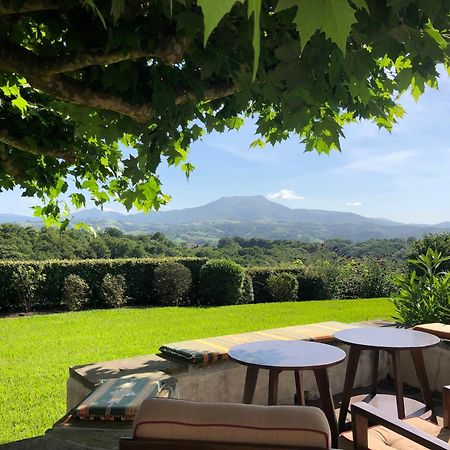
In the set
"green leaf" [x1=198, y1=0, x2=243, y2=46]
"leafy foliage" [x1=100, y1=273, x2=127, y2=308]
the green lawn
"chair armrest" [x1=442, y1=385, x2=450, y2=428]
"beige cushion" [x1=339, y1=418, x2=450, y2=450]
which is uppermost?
"green leaf" [x1=198, y1=0, x2=243, y2=46]

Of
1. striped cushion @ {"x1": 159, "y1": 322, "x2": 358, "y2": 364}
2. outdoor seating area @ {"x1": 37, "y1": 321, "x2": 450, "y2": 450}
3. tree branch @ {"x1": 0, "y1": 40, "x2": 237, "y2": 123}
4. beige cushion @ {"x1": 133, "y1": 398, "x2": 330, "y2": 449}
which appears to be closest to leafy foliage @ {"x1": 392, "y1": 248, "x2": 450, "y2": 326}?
outdoor seating area @ {"x1": 37, "y1": 321, "x2": 450, "y2": 450}

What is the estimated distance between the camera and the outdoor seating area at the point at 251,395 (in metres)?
1.84

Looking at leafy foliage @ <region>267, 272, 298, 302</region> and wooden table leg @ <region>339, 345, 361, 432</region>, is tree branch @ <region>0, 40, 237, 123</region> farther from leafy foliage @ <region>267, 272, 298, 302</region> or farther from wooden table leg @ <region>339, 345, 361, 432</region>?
leafy foliage @ <region>267, 272, 298, 302</region>

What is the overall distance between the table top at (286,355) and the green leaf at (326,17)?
2.75m

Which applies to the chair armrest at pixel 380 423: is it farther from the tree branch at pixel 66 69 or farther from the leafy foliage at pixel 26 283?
the leafy foliage at pixel 26 283

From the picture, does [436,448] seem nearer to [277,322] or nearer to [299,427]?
[299,427]

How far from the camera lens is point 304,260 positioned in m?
18.2

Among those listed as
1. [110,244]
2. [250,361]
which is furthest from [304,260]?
[250,361]

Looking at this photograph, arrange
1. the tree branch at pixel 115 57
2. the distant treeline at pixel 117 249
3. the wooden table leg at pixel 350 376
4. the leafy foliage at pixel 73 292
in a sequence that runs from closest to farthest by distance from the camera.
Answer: the tree branch at pixel 115 57
the wooden table leg at pixel 350 376
the leafy foliage at pixel 73 292
the distant treeline at pixel 117 249

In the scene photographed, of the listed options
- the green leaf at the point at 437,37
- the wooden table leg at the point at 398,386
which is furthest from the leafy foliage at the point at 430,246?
the green leaf at the point at 437,37

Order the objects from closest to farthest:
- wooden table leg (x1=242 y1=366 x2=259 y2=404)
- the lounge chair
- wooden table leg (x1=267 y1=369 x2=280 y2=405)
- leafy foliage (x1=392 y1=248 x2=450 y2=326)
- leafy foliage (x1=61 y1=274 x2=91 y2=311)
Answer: the lounge chair → wooden table leg (x1=267 y1=369 x2=280 y2=405) → wooden table leg (x1=242 y1=366 x2=259 y2=404) → leafy foliage (x1=392 y1=248 x2=450 y2=326) → leafy foliage (x1=61 y1=274 x2=91 y2=311)

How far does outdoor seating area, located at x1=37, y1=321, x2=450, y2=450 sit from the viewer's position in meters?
1.84

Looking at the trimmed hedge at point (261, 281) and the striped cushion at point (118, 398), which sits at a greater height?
the striped cushion at point (118, 398)

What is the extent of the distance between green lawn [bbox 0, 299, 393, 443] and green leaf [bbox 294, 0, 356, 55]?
4.82 metres
